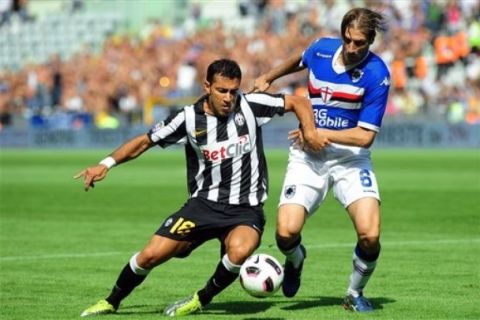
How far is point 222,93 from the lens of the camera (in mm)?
8836

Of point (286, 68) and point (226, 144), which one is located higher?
point (286, 68)

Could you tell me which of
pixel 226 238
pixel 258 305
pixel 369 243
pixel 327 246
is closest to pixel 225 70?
pixel 226 238

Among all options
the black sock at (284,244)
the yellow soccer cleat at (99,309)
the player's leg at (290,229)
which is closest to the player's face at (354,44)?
the player's leg at (290,229)

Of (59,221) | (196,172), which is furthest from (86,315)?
(59,221)

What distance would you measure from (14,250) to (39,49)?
40.9 meters

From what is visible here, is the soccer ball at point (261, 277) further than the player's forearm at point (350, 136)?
No

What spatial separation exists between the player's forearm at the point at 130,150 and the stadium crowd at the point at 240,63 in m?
28.2

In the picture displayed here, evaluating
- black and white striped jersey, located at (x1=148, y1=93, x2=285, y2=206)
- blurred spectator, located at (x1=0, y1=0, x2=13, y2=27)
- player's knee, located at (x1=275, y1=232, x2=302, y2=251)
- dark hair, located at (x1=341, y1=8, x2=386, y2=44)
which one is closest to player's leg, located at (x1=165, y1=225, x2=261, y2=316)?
black and white striped jersey, located at (x1=148, y1=93, x2=285, y2=206)

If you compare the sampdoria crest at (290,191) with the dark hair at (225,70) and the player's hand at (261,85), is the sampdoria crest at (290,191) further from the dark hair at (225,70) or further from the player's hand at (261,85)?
the dark hair at (225,70)

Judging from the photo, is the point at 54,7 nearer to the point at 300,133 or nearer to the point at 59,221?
the point at 59,221

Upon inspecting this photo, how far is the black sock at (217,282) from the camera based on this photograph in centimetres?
898

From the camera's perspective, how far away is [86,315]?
903 cm

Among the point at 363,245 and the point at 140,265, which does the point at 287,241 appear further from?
the point at 140,265

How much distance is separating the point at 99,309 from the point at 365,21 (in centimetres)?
292
